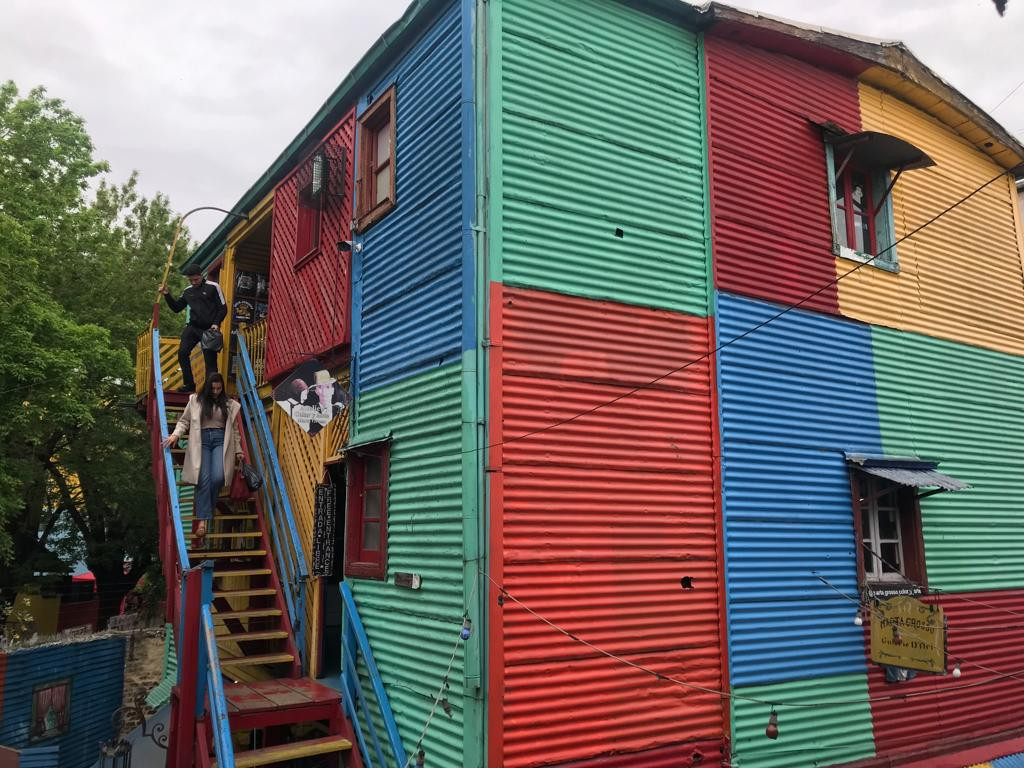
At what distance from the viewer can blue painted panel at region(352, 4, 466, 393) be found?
767 cm

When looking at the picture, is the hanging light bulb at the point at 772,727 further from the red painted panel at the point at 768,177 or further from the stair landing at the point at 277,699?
the red painted panel at the point at 768,177

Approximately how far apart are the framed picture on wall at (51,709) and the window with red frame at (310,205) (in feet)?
36.5

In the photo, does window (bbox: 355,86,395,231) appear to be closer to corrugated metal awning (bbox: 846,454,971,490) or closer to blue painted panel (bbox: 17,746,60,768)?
corrugated metal awning (bbox: 846,454,971,490)

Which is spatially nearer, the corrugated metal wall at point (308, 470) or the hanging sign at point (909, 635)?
the hanging sign at point (909, 635)

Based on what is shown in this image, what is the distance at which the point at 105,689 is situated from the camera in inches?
698

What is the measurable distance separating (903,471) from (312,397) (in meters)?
7.26

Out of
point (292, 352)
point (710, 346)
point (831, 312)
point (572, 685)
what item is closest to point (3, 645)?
point (292, 352)

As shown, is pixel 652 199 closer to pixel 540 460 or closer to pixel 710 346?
pixel 710 346

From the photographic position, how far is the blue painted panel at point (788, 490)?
822 centimetres

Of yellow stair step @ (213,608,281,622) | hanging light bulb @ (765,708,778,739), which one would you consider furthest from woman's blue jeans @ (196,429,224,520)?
hanging light bulb @ (765,708,778,739)

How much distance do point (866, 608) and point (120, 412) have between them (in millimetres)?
23852

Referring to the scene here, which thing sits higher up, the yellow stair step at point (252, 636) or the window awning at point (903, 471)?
the window awning at point (903, 471)

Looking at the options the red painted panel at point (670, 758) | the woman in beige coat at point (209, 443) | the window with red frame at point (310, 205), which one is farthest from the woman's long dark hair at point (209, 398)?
the red painted panel at point (670, 758)

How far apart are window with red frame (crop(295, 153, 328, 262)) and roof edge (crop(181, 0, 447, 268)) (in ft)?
1.98
